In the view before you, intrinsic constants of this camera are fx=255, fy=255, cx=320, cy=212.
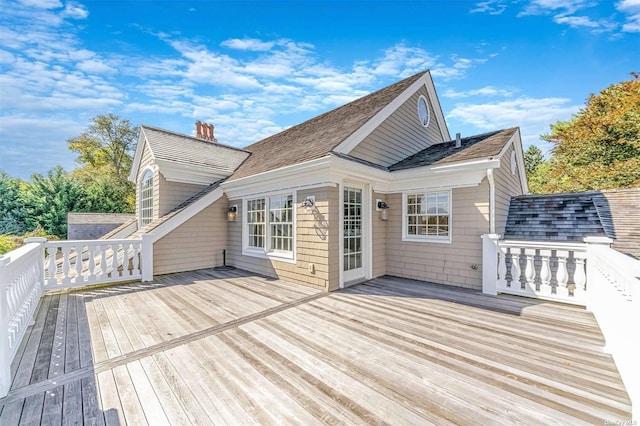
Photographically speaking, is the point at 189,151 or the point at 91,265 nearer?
the point at 91,265

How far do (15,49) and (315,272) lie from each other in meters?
10.7

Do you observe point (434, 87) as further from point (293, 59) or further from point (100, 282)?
point (100, 282)

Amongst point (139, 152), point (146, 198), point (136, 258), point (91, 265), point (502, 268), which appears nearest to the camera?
point (502, 268)

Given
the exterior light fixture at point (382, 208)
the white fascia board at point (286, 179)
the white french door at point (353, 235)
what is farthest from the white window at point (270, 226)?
the exterior light fixture at point (382, 208)

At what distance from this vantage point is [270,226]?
6918 mm

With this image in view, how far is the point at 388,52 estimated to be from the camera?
8.85m

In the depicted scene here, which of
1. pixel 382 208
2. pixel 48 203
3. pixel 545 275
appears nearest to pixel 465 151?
pixel 382 208

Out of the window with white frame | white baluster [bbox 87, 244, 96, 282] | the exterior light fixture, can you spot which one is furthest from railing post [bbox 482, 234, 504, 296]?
white baluster [bbox 87, 244, 96, 282]

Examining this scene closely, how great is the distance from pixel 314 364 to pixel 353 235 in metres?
3.68

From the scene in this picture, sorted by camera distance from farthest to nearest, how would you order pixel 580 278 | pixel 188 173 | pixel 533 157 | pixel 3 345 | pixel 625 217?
1. pixel 533 157
2. pixel 188 173
3. pixel 625 217
4. pixel 580 278
5. pixel 3 345

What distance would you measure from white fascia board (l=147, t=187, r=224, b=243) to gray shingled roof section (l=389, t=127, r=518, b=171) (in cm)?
537

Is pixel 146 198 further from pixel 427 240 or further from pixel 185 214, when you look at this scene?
pixel 427 240

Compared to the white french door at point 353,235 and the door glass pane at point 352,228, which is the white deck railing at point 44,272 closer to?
the white french door at point 353,235

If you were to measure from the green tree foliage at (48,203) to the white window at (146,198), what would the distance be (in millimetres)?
9621
